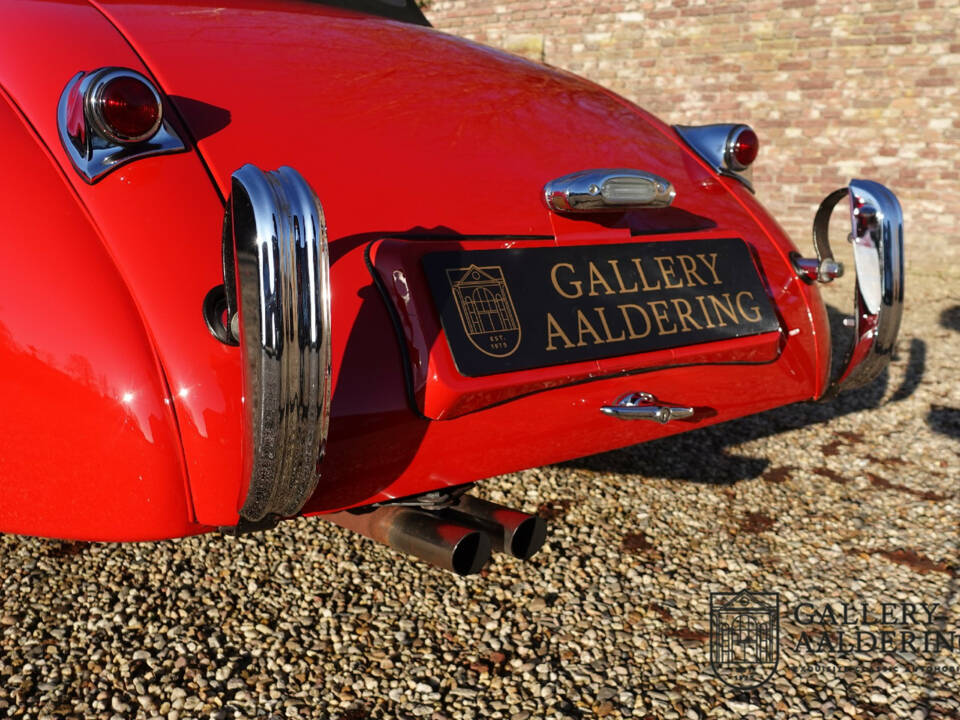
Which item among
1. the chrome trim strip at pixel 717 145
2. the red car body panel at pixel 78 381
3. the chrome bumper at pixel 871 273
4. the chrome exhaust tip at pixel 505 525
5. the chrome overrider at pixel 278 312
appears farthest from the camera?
the chrome trim strip at pixel 717 145

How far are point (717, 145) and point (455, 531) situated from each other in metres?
1.49

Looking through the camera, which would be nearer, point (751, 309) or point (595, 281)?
point (595, 281)

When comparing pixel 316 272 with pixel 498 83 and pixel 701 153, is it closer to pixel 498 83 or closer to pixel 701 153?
pixel 498 83

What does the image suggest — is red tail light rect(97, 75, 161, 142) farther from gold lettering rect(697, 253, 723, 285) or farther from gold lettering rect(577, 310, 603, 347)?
gold lettering rect(697, 253, 723, 285)

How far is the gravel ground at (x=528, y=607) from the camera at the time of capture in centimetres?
180

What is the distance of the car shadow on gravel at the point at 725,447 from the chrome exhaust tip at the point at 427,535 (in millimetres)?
1258

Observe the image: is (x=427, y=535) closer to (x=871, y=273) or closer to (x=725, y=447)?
(x=871, y=273)

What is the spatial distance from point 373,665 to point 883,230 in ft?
5.84

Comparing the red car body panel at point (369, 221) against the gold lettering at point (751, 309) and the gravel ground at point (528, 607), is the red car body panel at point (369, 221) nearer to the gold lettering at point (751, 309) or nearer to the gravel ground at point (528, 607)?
the gold lettering at point (751, 309)

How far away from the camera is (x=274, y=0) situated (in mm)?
2455

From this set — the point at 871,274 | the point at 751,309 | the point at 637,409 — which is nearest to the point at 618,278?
the point at 637,409

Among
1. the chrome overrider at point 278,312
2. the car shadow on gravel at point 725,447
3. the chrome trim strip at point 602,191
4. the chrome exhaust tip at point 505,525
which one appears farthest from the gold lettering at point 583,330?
the car shadow on gravel at point 725,447

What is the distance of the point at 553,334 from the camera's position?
185cm

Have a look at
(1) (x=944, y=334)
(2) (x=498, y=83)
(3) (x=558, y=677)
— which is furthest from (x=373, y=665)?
(1) (x=944, y=334)
